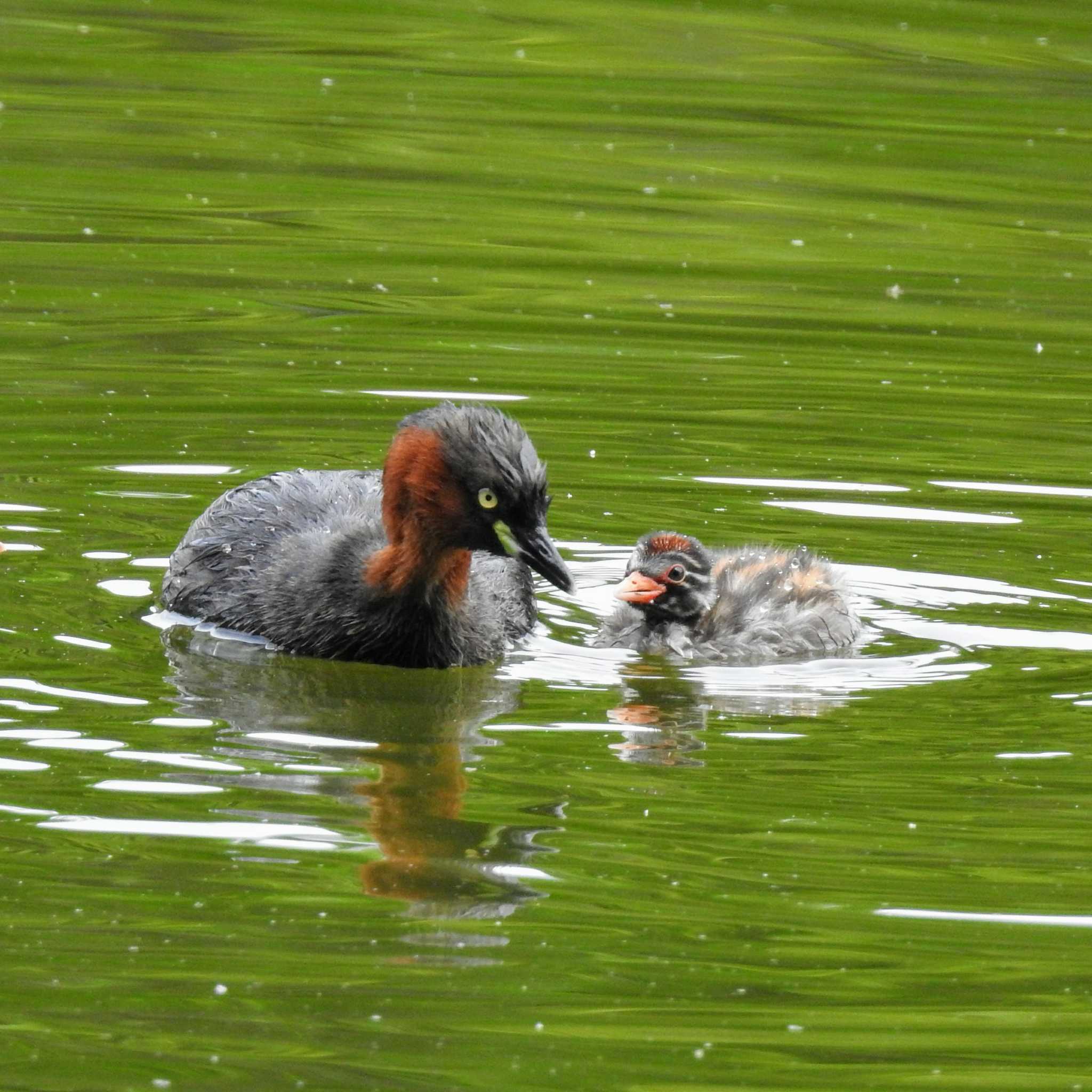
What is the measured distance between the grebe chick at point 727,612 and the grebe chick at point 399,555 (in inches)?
19.4

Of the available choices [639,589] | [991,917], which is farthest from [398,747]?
[991,917]

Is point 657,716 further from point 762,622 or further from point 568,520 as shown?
point 568,520

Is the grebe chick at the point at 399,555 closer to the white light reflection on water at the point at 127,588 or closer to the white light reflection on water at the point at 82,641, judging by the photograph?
the white light reflection on water at the point at 127,588

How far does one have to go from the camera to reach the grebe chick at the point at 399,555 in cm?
843

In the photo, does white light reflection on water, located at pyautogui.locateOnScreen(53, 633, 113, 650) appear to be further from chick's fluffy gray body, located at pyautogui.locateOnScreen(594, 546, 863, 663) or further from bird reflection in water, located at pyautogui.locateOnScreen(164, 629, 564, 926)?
chick's fluffy gray body, located at pyautogui.locateOnScreen(594, 546, 863, 663)

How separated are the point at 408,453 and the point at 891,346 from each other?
17.1ft

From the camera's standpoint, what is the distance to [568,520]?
10.3 metres

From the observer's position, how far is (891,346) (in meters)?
13.2

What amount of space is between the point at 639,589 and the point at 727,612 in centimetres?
50

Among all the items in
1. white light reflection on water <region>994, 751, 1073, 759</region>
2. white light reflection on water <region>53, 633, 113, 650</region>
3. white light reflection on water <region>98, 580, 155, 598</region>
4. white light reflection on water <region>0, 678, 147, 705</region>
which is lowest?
white light reflection on water <region>994, 751, 1073, 759</region>

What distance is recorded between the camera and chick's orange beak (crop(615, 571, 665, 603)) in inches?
345

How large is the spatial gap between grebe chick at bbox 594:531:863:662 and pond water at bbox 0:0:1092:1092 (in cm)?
16

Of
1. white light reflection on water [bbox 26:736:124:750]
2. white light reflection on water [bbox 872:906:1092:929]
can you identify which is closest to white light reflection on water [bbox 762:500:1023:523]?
white light reflection on water [bbox 26:736:124:750]

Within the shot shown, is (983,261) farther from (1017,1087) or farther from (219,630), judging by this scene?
(1017,1087)
